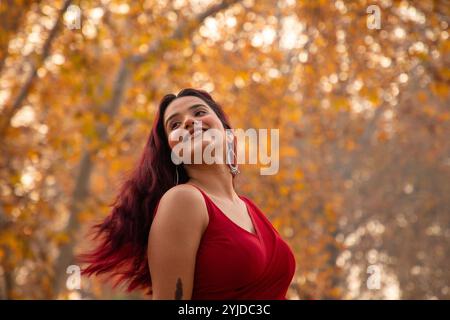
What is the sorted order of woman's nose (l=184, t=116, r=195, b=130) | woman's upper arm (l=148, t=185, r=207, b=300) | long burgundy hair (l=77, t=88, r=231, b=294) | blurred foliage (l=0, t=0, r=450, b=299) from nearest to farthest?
woman's upper arm (l=148, t=185, r=207, b=300), long burgundy hair (l=77, t=88, r=231, b=294), woman's nose (l=184, t=116, r=195, b=130), blurred foliage (l=0, t=0, r=450, b=299)

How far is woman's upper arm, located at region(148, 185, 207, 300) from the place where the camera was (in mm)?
2152

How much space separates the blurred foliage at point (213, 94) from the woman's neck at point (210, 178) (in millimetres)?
658

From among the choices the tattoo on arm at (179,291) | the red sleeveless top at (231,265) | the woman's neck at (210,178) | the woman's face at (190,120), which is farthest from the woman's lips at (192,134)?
the tattoo on arm at (179,291)

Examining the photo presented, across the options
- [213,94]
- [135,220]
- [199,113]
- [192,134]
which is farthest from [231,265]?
[213,94]

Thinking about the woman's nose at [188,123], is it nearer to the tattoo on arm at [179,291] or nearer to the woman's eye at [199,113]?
the woman's eye at [199,113]

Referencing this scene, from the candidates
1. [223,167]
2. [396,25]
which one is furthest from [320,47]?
[223,167]

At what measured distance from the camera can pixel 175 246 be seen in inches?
84.8

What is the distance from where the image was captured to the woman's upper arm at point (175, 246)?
2.15 m

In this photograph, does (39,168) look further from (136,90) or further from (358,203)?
(358,203)

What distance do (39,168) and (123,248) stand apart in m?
8.13

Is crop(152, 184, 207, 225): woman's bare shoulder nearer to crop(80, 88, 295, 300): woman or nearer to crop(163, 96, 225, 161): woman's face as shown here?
crop(80, 88, 295, 300): woman

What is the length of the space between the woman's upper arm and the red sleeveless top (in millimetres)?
45

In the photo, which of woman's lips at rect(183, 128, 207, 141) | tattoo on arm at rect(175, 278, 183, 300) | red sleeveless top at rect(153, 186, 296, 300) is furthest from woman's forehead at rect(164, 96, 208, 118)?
tattoo on arm at rect(175, 278, 183, 300)

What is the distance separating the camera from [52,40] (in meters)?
6.95
